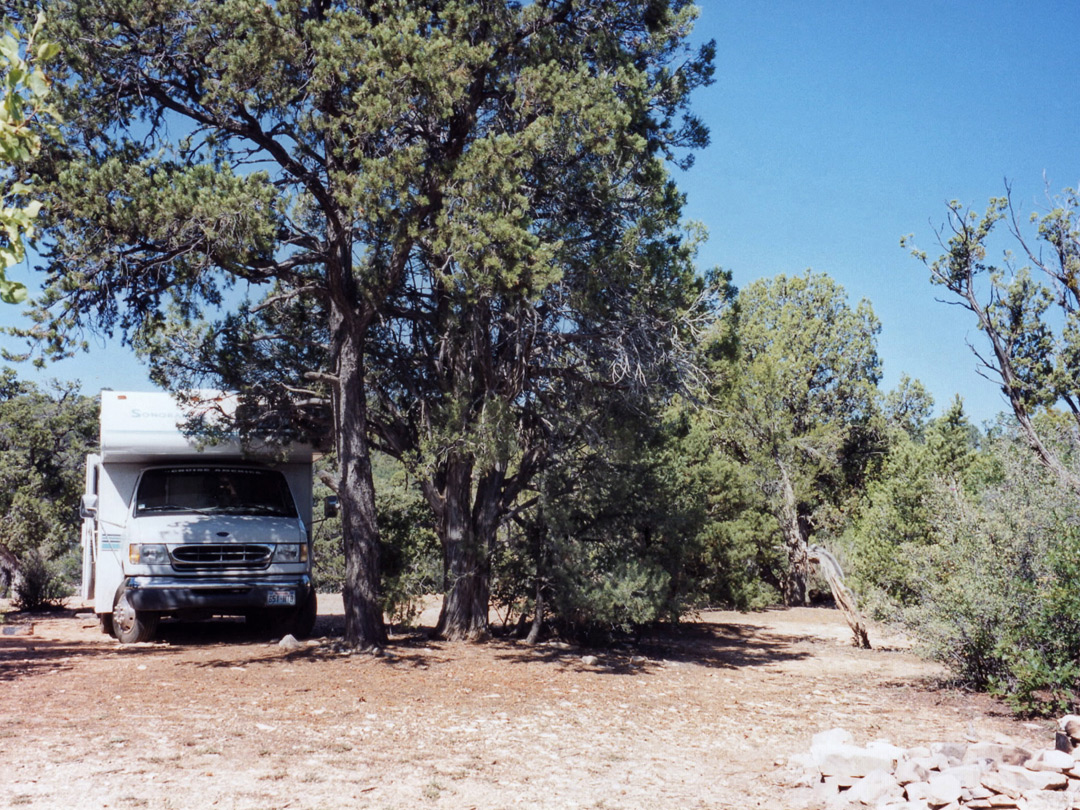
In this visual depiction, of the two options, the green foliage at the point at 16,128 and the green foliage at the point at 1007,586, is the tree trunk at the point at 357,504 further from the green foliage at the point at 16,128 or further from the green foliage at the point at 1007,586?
the green foliage at the point at 16,128

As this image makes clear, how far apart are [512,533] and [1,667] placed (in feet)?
20.4

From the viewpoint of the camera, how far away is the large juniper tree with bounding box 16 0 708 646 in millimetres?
9242

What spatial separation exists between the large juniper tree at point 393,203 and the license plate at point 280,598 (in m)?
1.12

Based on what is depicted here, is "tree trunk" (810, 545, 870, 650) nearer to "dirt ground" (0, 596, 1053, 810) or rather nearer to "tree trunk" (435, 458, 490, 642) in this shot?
"dirt ground" (0, 596, 1053, 810)

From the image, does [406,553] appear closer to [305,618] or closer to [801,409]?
[305,618]

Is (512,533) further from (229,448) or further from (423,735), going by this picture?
(423,735)

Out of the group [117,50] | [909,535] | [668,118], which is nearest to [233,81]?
[117,50]

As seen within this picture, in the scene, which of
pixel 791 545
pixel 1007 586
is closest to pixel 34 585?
pixel 1007 586

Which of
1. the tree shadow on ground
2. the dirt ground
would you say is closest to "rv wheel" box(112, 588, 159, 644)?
the dirt ground

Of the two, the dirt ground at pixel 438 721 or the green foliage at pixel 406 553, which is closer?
the dirt ground at pixel 438 721

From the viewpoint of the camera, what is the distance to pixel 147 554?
1152 cm

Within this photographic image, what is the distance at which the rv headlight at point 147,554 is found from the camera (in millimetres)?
11492

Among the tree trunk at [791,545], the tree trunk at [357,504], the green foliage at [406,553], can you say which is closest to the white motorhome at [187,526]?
the green foliage at [406,553]

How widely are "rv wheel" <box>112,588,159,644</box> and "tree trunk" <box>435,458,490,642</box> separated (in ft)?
12.5
